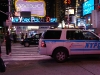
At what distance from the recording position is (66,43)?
14.0m

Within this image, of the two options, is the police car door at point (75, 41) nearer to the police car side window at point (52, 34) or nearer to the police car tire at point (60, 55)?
the police car tire at point (60, 55)

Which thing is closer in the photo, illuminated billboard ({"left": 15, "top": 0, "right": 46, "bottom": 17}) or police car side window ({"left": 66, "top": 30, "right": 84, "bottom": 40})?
Result: police car side window ({"left": 66, "top": 30, "right": 84, "bottom": 40})

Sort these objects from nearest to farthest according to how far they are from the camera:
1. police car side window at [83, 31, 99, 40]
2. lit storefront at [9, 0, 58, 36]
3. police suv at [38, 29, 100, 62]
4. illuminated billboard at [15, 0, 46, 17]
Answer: police suv at [38, 29, 100, 62]
police car side window at [83, 31, 99, 40]
lit storefront at [9, 0, 58, 36]
illuminated billboard at [15, 0, 46, 17]

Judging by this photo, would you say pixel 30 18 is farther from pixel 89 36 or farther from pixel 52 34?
pixel 89 36

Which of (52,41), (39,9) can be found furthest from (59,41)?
(39,9)

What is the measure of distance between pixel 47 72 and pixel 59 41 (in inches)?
135

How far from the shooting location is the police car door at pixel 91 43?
559 inches

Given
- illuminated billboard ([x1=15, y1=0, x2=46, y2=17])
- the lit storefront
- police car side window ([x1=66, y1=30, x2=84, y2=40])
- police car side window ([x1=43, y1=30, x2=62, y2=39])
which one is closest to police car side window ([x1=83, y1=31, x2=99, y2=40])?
police car side window ([x1=66, y1=30, x2=84, y2=40])

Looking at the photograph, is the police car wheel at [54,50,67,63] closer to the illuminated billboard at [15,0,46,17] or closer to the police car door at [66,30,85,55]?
the police car door at [66,30,85,55]

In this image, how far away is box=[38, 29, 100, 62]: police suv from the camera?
45.9 feet

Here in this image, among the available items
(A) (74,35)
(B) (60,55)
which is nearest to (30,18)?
(A) (74,35)

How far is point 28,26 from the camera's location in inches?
1612

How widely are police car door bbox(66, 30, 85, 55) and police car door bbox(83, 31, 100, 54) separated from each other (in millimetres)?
229

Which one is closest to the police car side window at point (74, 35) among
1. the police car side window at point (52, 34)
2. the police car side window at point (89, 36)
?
the police car side window at point (89, 36)
